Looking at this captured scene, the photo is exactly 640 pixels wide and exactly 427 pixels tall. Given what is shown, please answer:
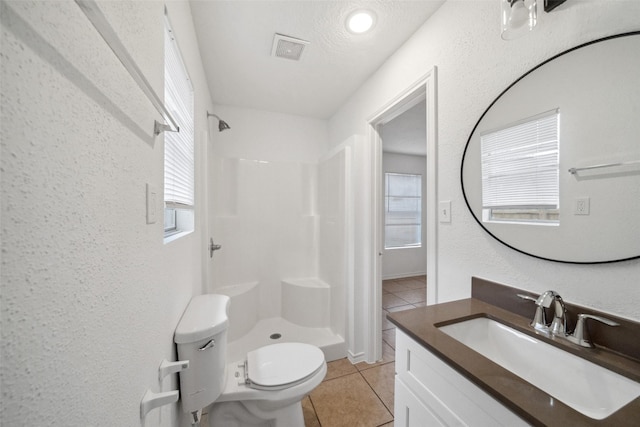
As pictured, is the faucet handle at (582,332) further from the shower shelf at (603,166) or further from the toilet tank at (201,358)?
the toilet tank at (201,358)

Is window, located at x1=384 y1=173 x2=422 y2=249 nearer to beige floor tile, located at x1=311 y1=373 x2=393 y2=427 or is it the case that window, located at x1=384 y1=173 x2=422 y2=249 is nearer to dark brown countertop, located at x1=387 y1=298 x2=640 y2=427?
beige floor tile, located at x1=311 y1=373 x2=393 y2=427

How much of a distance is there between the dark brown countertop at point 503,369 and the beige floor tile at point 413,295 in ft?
8.53

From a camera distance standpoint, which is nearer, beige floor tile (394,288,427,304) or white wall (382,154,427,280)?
beige floor tile (394,288,427,304)

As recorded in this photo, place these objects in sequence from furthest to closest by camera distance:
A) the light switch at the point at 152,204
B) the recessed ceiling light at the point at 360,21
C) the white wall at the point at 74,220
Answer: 1. the recessed ceiling light at the point at 360,21
2. the light switch at the point at 152,204
3. the white wall at the point at 74,220

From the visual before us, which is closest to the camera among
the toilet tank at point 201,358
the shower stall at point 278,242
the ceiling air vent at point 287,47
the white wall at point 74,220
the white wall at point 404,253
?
the white wall at point 74,220

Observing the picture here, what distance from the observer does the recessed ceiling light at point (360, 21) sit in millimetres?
1376

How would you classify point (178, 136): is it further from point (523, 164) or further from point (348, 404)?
point (348, 404)

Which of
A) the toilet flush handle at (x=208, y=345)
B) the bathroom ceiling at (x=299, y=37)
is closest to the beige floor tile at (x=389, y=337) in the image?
the toilet flush handle at (x=208, y=345)

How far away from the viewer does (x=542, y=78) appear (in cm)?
90

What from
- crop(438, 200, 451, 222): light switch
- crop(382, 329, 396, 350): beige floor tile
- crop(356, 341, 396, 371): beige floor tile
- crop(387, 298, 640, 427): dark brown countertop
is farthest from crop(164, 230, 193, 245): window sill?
crop(382, 329, 396, 350): beige floor tile

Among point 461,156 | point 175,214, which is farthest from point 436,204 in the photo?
point 175,214

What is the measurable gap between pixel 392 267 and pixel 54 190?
4.81 metres

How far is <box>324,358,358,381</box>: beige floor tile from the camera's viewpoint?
6.12 ft

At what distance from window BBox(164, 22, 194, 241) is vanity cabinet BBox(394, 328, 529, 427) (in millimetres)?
1128
